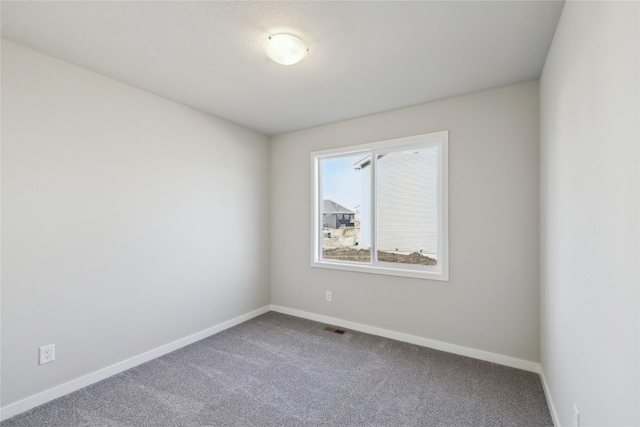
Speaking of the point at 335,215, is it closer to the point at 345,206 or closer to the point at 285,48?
the point at 345,206

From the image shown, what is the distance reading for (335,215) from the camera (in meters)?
3.80

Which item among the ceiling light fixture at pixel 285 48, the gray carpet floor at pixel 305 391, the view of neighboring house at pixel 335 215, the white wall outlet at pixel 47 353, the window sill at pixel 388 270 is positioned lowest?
the gray carpet floor at pixel 305 391

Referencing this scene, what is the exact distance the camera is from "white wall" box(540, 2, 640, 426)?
0.91 meters

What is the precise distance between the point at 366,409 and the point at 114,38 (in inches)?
121

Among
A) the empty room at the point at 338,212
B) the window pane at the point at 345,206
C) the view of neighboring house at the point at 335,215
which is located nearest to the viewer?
the empty room at the point at 338,212

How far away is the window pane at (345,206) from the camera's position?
3557 mm

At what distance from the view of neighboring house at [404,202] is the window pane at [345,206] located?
2 cm

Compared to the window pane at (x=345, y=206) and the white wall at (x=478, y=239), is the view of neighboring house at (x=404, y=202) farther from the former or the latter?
the white wall at (x=478, y=239)

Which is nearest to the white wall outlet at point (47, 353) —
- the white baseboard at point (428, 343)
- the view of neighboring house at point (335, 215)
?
the white baseboard at point (428, 343)

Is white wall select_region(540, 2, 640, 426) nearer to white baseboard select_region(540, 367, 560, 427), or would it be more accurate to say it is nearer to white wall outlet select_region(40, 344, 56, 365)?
white baseboard select_region(540, 367, 560, 427)

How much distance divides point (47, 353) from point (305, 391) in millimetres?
1911

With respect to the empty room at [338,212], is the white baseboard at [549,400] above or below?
below

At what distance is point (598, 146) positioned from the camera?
3.84 feet

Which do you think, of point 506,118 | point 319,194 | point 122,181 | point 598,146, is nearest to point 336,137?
point 319,194
